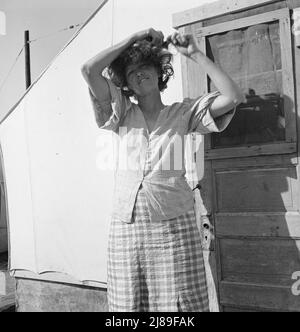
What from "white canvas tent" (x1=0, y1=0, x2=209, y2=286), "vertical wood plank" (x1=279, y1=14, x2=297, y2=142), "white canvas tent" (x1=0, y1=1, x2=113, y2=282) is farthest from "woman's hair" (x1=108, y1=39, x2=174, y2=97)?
"white canvas tent" (x1=0, y1=1, x2=113, y2=282)

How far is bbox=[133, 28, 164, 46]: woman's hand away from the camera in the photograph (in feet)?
6.25

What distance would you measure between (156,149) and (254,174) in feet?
2.57

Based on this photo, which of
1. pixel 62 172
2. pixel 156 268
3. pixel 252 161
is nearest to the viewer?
pixel 156 268

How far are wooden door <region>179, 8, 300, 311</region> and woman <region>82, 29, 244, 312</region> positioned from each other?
1.78ft

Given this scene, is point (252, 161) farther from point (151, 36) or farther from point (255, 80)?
point (151, 36)

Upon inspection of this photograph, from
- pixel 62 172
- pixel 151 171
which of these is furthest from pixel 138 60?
pixel 62 172

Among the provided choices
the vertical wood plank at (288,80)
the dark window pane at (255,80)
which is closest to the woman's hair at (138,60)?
the dark window pane at (255,80)

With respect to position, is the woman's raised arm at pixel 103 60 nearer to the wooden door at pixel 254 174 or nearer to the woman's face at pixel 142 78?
the woman's face at pixel 142 78

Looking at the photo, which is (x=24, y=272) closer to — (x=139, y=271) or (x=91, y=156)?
(x=91, y=156)

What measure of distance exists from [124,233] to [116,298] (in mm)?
320

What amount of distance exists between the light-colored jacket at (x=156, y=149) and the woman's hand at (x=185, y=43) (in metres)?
0.24

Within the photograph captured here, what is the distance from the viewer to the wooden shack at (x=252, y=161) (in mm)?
2346

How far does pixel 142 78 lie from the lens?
2010mm

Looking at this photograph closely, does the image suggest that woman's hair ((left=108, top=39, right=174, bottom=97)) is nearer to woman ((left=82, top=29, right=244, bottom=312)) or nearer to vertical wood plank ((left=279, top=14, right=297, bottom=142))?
woman ((left=82, top=29, right=244, bottom=312))
